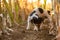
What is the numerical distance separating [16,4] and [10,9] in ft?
0.33

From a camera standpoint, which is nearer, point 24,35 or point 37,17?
point 24,35

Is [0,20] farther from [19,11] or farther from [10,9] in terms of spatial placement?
[19,11]

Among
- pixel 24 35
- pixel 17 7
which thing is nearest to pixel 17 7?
pixel 17 7

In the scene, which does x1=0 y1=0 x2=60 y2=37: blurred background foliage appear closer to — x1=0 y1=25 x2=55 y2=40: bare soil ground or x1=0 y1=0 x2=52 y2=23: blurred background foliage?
x1=0 y1=0 x2=52 y2=23: blurred background foliage

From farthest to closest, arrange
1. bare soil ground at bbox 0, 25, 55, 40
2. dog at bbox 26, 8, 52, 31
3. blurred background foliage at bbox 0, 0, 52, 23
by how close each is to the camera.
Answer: dog at bbox 26, 8, 52, 31 < blurred background foliage at bbox 0, 0, 52, 23 < bare soil ground at bbox 0, 25, 55, 40

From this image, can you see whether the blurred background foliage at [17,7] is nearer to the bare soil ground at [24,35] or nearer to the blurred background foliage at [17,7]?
the blurred background foliage at [17,7]

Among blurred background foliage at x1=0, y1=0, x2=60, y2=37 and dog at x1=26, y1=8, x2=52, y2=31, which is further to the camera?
dog at x1=26, y1=8, x2=52, y2=31

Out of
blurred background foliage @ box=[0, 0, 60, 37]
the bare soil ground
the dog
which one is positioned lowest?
the bare soil ground

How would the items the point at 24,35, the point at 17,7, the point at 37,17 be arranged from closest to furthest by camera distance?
the point at 24,35 < the point at 17,7 < the point at 37,17

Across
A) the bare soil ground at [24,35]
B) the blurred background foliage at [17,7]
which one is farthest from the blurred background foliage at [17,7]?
the bare soil ground at [24,35]

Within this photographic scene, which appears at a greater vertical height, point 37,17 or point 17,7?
point 17,7

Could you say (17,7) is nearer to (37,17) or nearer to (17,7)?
(17,7)

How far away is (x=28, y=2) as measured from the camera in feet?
7.10

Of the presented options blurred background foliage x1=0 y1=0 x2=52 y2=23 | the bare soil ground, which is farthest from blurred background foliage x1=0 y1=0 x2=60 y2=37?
the bare soil ground
